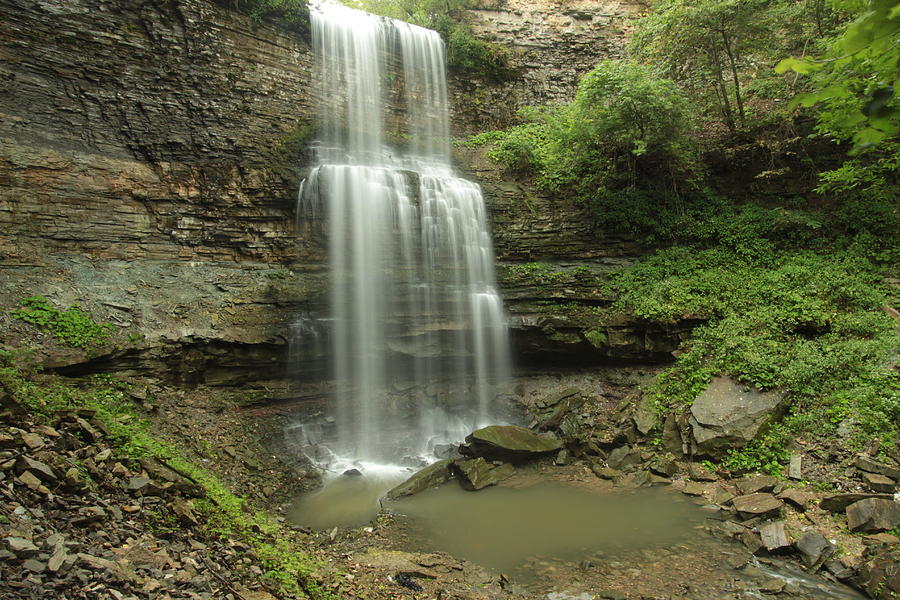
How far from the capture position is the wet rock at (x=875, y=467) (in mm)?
5781

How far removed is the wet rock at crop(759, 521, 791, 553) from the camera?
5.33 m

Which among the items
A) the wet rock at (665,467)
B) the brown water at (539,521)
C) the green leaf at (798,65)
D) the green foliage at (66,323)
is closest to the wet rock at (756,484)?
the brown water at (539,521)

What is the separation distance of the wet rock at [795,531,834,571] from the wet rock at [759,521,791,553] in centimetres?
14

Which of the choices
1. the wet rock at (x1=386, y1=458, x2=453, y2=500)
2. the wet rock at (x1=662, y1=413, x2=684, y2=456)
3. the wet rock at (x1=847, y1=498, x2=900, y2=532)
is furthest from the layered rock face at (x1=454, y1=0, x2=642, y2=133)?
the wet rock at (x1=847, y1=498, x2=900, y2=532)

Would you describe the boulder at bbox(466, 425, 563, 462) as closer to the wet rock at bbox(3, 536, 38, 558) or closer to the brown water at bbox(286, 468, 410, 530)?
the brown water at bbox(286, 468, 410, 530)

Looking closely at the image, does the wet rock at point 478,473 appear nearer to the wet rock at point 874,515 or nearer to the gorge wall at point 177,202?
the gorge wall at point 177,202

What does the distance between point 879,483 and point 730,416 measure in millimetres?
2242

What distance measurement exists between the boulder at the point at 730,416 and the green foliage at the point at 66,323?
35.5 ft

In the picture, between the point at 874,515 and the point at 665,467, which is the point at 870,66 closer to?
the point at 874,515

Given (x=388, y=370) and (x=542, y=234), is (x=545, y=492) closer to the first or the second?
(x=388, y=370)

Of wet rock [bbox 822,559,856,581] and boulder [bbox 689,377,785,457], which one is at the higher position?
boulder [bbox 689,377,785,457]

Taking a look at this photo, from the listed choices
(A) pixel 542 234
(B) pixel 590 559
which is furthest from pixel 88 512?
(A) pixel 542 234

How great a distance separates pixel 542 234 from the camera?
42.1ft

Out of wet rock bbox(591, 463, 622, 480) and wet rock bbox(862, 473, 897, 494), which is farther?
wet rock bbox(591, 463, 622, 480)
